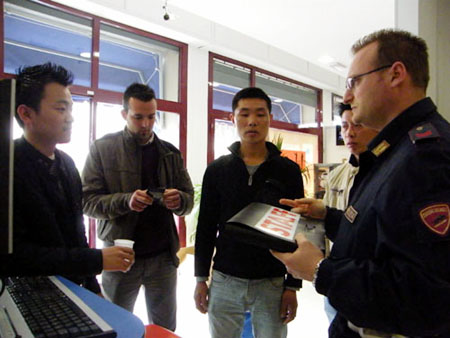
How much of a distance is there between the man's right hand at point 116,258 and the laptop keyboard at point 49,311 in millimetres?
207

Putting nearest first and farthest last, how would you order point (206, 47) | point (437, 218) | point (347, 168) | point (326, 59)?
1. point (437, 218)
2. point (347, 168)
3. point (206, 47)
4. point (326, 59)

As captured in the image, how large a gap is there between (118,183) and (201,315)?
1.96 m

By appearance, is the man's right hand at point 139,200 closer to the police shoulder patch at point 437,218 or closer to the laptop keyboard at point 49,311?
the laptop keyboard at point 49,311

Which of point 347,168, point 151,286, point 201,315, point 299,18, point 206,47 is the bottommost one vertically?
point 201,315

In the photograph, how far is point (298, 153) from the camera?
6965mm

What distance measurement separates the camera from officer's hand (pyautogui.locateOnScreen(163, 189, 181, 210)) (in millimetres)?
1728

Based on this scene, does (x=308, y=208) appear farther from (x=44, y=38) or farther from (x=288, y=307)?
(x=44, y=38)

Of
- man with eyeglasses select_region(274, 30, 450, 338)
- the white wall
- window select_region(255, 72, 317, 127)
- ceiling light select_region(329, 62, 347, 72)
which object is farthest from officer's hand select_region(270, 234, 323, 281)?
ceiling light select_region(329, 62, 347, 72)

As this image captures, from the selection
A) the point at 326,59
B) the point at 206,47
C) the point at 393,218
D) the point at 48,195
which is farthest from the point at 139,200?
the point at 326,59

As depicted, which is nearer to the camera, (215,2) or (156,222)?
(156,222)

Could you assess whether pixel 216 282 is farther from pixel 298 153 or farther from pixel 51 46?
pixel 298 153

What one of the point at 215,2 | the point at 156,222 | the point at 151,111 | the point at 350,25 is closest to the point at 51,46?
the point at 215,2

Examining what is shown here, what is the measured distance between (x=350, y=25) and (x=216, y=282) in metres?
4.50

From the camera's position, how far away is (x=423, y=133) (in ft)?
2.58
